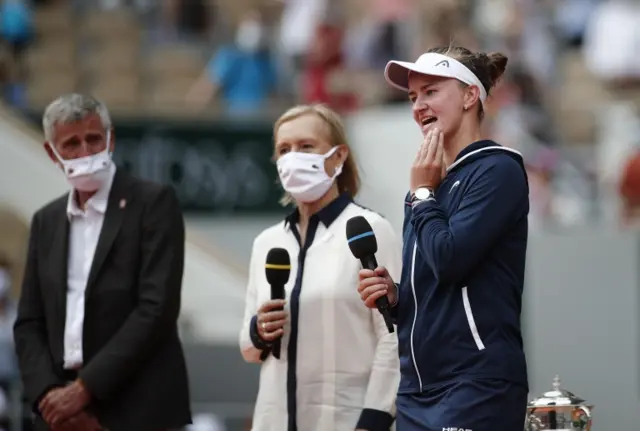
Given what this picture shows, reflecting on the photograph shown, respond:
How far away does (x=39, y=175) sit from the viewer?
50.0 feet

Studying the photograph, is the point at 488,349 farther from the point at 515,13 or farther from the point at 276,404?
the point at 515,13

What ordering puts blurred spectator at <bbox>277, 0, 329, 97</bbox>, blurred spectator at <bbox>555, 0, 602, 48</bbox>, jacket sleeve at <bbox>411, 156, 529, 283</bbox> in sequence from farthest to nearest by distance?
blurred spectator at <bbox>555, 0, 602, 48</bbox>
blurred spectator at <bbox>277, 0, 329, 97</bbox>
jacket sleeve at <bbox>411, 156, 529, 283</bbox>

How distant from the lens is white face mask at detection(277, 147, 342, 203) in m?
7.59

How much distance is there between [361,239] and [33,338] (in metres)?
1.98

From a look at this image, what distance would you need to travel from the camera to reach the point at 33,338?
8070 mm

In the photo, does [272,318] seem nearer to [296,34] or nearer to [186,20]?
[296,34]

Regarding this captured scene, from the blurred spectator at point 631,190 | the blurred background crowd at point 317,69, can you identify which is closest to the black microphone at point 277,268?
the blurred spectator at point 631,190

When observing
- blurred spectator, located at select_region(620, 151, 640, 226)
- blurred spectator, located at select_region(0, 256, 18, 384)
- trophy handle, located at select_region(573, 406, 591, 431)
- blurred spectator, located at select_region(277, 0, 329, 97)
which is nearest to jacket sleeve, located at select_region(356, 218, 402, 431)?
trophy handle, located at select_region(573, 406, 591, 431)

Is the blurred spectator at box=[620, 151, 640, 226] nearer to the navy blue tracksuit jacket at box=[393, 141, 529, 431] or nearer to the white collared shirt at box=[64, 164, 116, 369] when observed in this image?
the white collared shirt at box=[64, 164, 116, 369]

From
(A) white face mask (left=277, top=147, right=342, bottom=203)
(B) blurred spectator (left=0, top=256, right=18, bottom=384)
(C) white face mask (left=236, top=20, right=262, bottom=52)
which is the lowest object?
(B) blurred spectator (left=0, top=256, right=18, bottom=384)

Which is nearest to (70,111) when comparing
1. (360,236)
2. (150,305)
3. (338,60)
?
(150,305)

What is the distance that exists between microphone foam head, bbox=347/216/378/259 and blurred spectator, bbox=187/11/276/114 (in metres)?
9.57

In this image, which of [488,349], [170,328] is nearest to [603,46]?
[170,328]

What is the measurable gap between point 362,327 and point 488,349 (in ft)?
4.13
